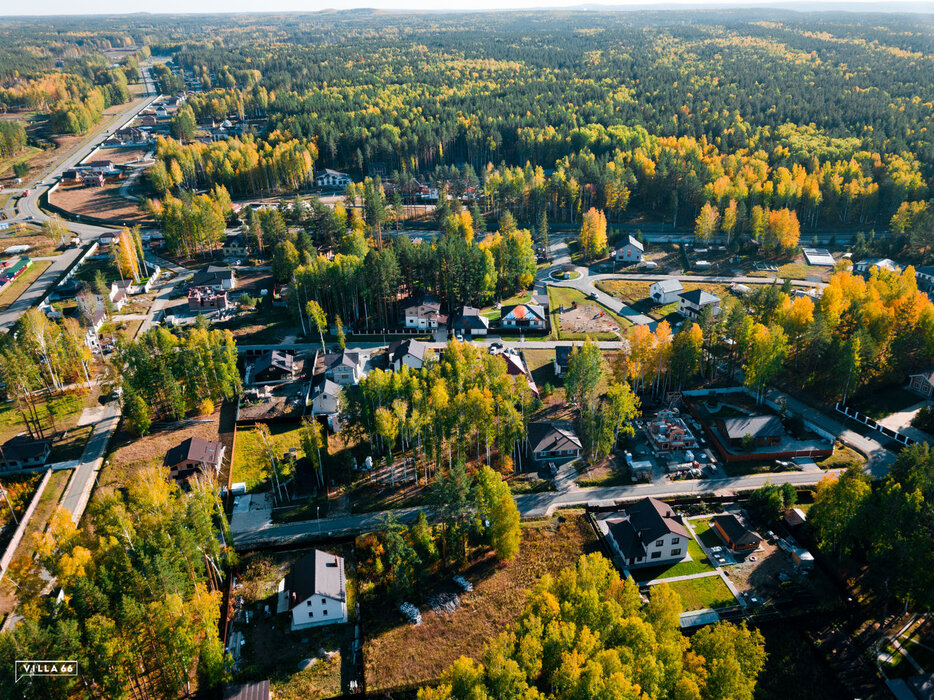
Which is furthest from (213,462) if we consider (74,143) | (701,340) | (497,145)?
(74,143)

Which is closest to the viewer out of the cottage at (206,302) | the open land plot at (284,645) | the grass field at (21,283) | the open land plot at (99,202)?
the open land plot at (284,645)

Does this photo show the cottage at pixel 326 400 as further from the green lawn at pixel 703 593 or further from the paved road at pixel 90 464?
the green lawn at pixel 703 593

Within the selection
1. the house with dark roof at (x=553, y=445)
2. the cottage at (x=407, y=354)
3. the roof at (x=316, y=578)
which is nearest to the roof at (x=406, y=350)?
the cottage at (x=407, y=354)

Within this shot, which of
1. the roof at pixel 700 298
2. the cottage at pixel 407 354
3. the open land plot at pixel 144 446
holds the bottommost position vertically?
the open land plot at pixel 144 446

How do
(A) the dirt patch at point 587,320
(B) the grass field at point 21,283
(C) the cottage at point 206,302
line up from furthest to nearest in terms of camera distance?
(B) the grass field at point 21,283 < (C) the cottage at point 206,302 < (A) the dirt patch at point 587,320

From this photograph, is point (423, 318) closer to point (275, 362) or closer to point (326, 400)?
point (275, 362)

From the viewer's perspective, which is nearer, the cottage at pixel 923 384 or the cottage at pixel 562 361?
the cottage at pixel 923 384

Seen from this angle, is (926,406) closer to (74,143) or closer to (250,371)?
(250,371)

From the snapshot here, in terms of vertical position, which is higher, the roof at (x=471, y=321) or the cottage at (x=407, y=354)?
the cottage at (x=407, y=354)
